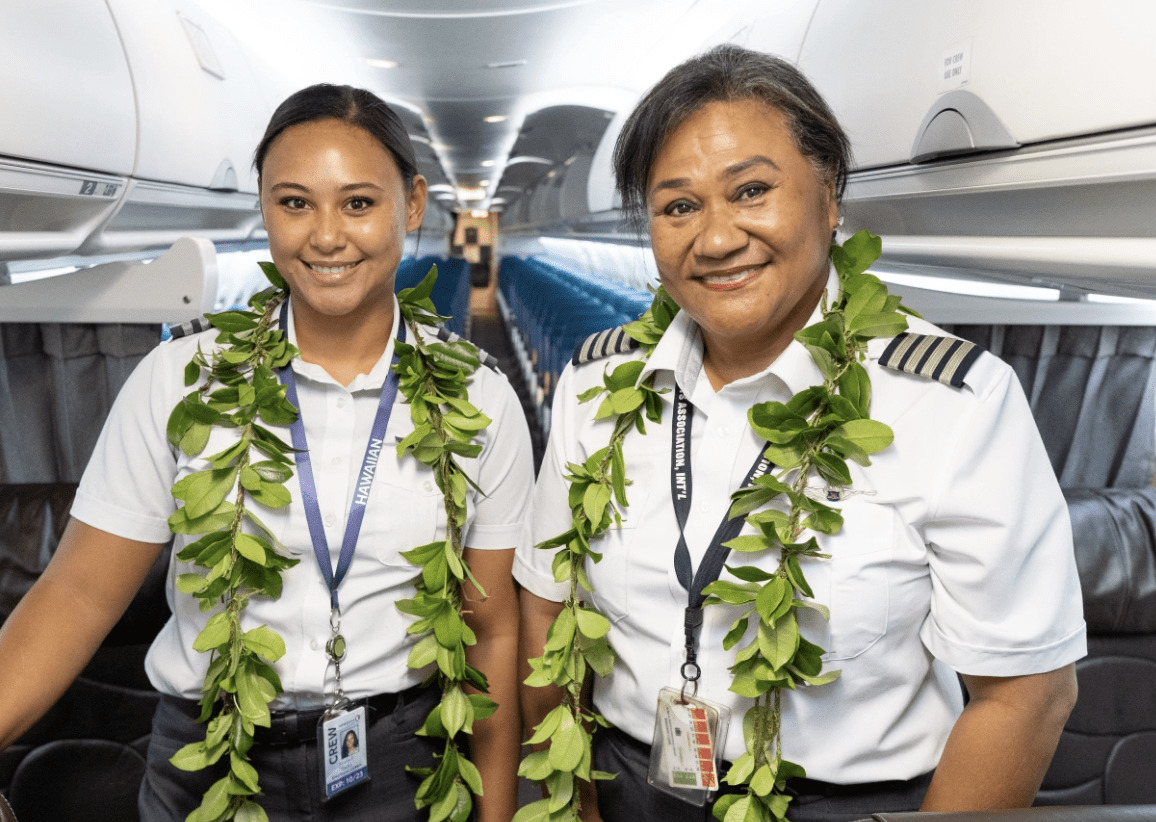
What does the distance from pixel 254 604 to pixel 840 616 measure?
104 cm

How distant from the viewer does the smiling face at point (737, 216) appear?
1422 millimetres

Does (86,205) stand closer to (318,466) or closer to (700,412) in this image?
(318,466)

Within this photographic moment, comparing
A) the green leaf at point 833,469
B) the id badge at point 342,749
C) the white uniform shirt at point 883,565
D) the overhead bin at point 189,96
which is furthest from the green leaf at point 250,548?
the overhead bin at point 189,96

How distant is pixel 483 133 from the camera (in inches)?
395

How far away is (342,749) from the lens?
1.67m

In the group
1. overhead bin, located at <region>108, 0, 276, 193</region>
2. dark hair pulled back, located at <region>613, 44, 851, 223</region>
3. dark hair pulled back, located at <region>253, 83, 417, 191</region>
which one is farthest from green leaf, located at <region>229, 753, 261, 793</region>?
overhead bin, located at <region>108, 0, 276, 193</region>

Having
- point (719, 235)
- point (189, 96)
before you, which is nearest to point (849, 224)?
point (719, 235)

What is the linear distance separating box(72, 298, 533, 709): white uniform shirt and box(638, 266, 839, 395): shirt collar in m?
0.43

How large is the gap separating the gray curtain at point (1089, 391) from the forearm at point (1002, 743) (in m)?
2.14

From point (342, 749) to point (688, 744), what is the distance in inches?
25.1

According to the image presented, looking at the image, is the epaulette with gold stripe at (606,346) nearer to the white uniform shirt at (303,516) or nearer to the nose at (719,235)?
the white uniform shirt at (303,516)

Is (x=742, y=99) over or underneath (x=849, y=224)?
over

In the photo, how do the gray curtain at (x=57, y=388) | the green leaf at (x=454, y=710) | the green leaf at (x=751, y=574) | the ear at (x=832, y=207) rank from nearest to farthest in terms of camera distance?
the green leaf at (x=751, y=574)
the ear at (x=832, y=207)
the green leaf at (x=454, y=710)
the gray curtain at (x=57, y=388)

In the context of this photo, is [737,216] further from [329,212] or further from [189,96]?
[189,96]
